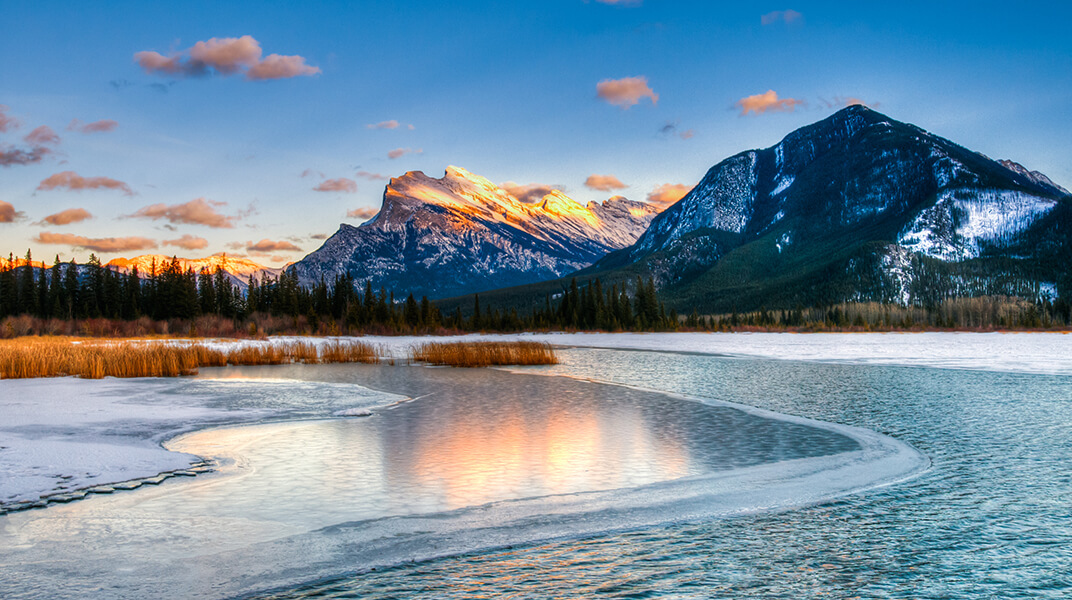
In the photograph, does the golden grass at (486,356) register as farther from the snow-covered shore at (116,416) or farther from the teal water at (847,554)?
the teal water at (847,554)

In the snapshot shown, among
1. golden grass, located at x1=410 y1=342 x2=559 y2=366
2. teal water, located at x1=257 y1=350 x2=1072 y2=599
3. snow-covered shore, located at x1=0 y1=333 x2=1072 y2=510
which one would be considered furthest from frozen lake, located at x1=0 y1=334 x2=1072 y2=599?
golden grass, located at x1=410 y1=342 x2=559 y2=366

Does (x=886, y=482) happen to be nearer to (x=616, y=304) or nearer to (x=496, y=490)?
(x=496, y=490)

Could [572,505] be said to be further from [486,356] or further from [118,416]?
[486,356]

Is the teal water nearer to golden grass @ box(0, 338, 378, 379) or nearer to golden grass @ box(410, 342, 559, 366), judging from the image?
golden grass @ box(0, 338, 378, 379)

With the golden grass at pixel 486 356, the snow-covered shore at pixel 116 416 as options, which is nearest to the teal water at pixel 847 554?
the snow-covered shore at pixel 116 416

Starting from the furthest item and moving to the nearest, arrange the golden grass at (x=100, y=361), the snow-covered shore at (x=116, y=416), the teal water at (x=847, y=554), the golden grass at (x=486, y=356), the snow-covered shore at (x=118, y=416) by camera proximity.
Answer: the golden grass at (x=486, y=356) → the golden grass at (x=100, y=361) → the snow-covered shore at (x=118, y=416) → the snow-covered shore at (x=116, y=416) → the teal water at (x=847, y=554)

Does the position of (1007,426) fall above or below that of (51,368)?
below

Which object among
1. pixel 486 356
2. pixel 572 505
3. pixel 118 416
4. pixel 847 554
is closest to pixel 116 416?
pixel 118 416

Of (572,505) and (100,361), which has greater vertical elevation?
(100,361)

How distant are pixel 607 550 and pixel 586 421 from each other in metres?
11.7

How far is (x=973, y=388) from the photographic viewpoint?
2903 centimetres

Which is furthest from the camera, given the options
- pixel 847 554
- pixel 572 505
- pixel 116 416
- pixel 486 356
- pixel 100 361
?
pixel 486 356

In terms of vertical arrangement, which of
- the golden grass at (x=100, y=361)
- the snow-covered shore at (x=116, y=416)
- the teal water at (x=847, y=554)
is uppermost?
the golden grass at (x=100, y=361)

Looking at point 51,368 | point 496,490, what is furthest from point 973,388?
point 51,368
